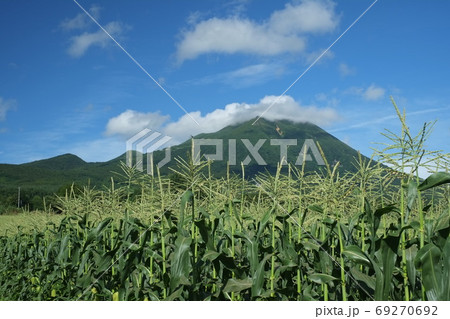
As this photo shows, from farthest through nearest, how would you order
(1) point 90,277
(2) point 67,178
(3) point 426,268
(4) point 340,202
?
(2) point 67,178 → (1) point 90,277 → (4) point 340,202 → (3) point 426,268

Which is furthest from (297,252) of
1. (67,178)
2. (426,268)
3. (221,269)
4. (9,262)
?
(67,178)

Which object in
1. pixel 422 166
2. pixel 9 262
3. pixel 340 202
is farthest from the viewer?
pixel 9 262

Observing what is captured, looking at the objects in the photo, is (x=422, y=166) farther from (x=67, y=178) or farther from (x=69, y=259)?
(x=67, y=178)

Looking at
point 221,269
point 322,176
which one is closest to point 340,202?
point 322,176

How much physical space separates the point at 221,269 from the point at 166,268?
727 mm

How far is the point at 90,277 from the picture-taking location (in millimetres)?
5793

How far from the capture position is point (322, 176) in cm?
521

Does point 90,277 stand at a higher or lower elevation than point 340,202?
lower

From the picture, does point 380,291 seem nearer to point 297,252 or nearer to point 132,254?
point 297,252

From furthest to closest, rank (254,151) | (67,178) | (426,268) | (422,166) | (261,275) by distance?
(67,178) < (254,151) < (261,275) < (422,166) < (426,268)

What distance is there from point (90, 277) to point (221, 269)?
1982 mm

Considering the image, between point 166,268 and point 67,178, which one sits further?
point 67,178

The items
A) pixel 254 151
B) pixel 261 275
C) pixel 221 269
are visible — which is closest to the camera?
pixel 261 275

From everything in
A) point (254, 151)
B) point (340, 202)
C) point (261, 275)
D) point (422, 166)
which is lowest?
point (261, 275)
